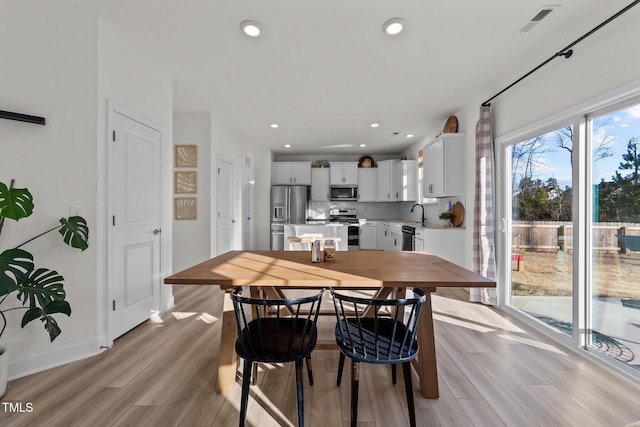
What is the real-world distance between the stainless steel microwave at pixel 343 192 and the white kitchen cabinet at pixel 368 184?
0.15m

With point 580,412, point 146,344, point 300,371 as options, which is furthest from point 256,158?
point 580,412

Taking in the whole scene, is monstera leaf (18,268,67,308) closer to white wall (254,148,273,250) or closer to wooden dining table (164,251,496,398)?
wooden dining table (164,251,496,398)

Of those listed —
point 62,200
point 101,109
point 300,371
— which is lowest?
point 300,371

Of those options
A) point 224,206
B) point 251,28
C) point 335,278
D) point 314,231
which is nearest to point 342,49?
point 251,28

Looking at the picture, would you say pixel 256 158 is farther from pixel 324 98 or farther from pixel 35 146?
pixel 35 146

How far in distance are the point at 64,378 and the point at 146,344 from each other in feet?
1.82

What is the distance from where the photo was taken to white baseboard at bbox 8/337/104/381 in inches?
74.9

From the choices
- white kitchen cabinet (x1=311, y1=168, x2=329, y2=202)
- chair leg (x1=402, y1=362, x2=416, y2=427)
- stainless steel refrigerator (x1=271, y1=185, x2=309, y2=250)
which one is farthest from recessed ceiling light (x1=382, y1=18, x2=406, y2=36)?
white kitchen cabinet (x1=311, y1=168, x2=329, y2=202)

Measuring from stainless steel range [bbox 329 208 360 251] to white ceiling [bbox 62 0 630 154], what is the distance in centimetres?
316

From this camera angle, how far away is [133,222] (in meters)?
2.66

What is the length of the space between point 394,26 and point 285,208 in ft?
16.3

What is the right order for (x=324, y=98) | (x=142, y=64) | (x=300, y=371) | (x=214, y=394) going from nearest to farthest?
(x=300, y=371) → (x=214, y=394) → (x=142, y=64) → (x=324, y=98)

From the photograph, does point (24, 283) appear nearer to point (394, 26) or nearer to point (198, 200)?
point (198, 200)

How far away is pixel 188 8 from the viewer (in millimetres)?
2109
